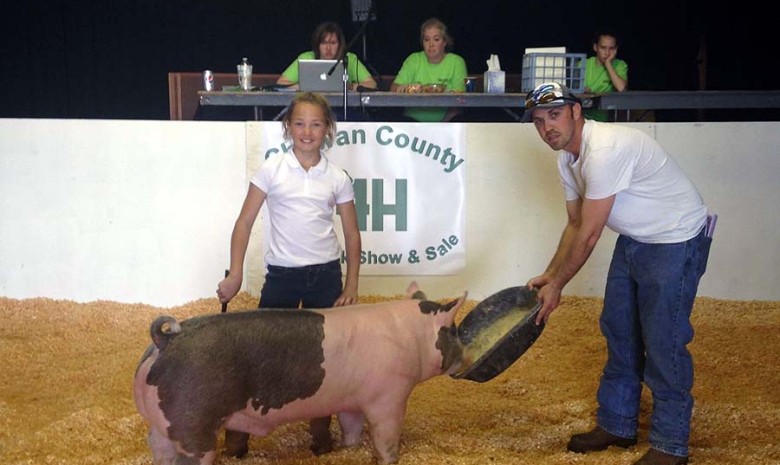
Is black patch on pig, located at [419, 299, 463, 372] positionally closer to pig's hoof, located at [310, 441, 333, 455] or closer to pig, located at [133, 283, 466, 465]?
pig, located at [133, 283, 466, 465]

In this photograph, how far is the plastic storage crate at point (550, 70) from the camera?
19.1 ft

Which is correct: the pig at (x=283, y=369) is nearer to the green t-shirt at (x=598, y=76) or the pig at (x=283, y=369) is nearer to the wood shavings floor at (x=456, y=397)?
the wood shavings floor at (x=456, y=397)

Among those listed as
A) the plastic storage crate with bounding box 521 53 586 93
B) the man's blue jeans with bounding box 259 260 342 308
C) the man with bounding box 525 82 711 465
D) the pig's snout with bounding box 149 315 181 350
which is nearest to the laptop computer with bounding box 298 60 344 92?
the plastic storage crate with bounding box 521 53 586 93

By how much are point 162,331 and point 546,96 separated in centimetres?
152

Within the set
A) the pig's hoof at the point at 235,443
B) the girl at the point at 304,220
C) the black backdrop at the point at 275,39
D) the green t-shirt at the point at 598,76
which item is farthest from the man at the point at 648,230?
the black backdrop at the point at 275,39

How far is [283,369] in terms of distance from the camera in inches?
103

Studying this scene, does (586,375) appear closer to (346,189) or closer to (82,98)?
(346,189)

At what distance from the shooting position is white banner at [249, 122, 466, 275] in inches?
205

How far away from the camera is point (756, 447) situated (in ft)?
10.2

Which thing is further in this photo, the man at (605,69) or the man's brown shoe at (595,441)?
the man at (605,69)

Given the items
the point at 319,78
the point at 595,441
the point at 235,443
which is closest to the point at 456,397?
the point at 595,441

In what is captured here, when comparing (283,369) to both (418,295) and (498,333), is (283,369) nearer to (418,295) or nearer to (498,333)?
(418,295)

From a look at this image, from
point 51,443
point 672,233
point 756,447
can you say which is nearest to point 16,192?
point 51,443

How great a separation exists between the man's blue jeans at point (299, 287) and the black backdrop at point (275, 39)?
6065 mm
